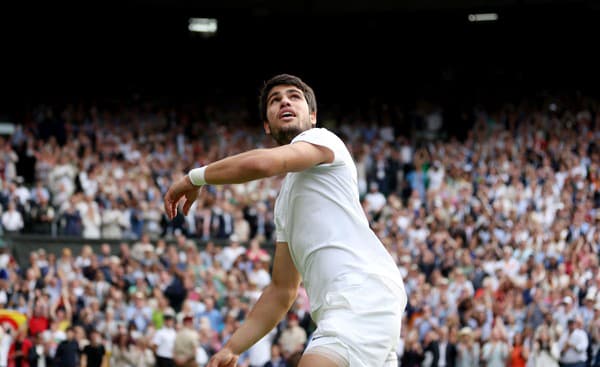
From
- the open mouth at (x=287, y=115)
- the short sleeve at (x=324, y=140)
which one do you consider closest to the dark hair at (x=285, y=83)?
the open mouth at (x=287, y=115)

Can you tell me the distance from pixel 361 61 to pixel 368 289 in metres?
24.1

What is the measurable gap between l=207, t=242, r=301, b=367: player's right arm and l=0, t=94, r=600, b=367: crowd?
8.98 metres

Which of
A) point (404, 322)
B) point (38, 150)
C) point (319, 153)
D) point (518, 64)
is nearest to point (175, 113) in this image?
point (38, 150)

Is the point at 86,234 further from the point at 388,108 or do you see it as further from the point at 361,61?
the point at 361,61

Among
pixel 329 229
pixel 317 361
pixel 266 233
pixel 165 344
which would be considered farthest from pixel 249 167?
pixel 266 233

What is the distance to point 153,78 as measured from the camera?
26.9 m

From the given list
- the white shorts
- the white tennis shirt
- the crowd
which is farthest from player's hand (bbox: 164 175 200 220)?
the crowd

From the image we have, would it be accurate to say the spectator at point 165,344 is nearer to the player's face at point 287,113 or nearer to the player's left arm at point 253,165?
the player's face at point 287,113

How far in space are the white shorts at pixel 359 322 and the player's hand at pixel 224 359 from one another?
1.62 ft

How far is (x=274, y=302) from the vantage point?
15.3 ft

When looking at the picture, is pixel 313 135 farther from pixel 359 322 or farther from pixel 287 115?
pixel 359 322

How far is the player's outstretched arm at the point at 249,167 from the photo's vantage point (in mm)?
3924

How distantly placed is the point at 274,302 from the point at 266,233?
14498mm

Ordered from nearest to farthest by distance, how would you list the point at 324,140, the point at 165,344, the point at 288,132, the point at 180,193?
the point at 180,193, the point at 324,140, the point at 288,132, the point at 165,344
